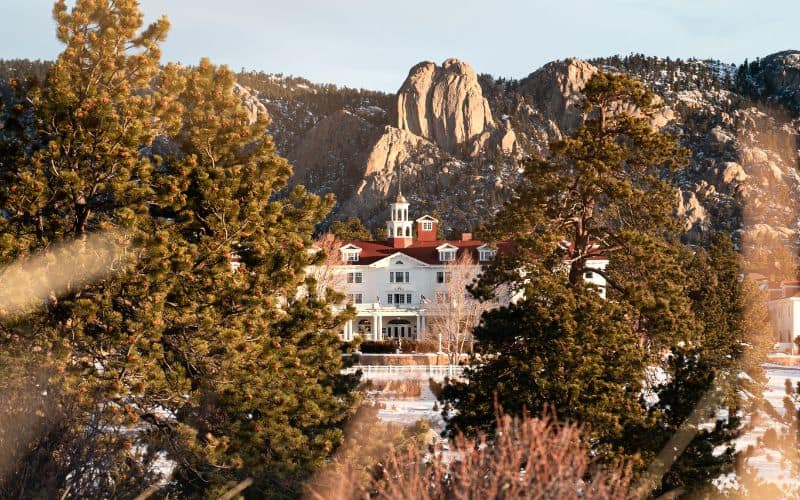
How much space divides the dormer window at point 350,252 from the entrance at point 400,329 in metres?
5.99

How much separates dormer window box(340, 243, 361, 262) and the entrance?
599 cm

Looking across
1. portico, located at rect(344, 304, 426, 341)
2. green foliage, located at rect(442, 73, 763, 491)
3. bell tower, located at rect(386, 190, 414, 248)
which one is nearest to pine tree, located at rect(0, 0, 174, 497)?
green foliage, located at rect(442, 73, 763, 491)

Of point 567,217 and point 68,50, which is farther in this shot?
point 567,217

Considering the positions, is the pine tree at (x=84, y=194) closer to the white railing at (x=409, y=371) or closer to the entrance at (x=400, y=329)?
the white railing at (x=409, y=371)

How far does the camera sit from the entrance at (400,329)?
7506 centimetres

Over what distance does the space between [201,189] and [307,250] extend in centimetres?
209

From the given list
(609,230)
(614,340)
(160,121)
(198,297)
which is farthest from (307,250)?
(609,230)

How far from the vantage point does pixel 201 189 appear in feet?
49.9

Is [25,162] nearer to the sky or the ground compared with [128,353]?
nearer to the sky

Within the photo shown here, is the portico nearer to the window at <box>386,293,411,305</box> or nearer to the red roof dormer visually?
the window at <box>386,293,411,305</box>

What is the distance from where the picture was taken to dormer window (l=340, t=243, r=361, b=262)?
73.2m

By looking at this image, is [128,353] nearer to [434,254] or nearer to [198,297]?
[198,297]

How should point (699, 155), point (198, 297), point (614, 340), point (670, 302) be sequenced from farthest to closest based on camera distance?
point (699, 155) < point (670, 302) < point (614, 340) < point (198, 297)

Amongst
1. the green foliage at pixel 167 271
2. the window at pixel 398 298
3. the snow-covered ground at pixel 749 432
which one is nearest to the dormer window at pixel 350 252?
the window at pixel 398 298
